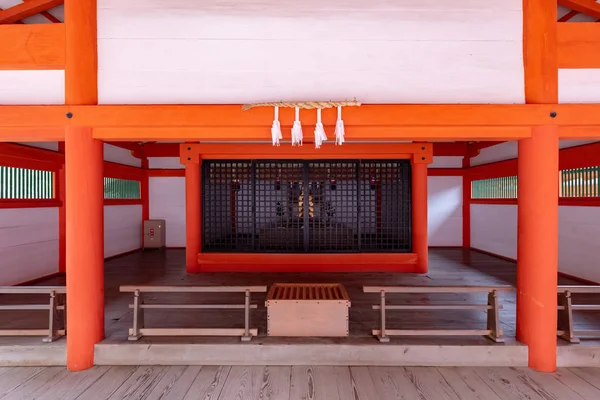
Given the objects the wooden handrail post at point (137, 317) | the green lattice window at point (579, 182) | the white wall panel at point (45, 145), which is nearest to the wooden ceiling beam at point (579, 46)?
the green lattice window at point (579, 182)

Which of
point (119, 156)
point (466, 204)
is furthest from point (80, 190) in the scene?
point (466, 204)

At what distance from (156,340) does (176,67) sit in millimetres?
2893

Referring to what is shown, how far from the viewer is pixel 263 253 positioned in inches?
290

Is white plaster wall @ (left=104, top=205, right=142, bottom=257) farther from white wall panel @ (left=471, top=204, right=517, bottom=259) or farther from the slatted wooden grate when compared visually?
white wall panel @ (left=471, top=204, right=517, bottom=259)

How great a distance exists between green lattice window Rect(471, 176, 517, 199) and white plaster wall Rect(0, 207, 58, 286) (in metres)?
10.3

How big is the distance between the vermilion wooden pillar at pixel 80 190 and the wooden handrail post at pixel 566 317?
4981mm

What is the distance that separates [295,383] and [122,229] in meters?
7.83

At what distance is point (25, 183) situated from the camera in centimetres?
620

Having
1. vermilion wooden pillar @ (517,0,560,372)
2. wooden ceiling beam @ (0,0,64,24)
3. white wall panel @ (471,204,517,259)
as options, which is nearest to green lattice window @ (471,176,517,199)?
white wall panel @ (471,204,517,259)

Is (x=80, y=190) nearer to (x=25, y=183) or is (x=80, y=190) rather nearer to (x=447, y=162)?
(x=25, y=183)

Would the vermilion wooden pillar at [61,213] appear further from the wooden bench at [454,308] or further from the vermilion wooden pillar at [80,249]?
the wooden bench at [454,308]

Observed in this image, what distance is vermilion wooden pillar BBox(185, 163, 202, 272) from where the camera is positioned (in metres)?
7.20

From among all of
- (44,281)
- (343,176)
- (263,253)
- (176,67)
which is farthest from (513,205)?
(44,281)

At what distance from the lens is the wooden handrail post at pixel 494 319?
365 cm
